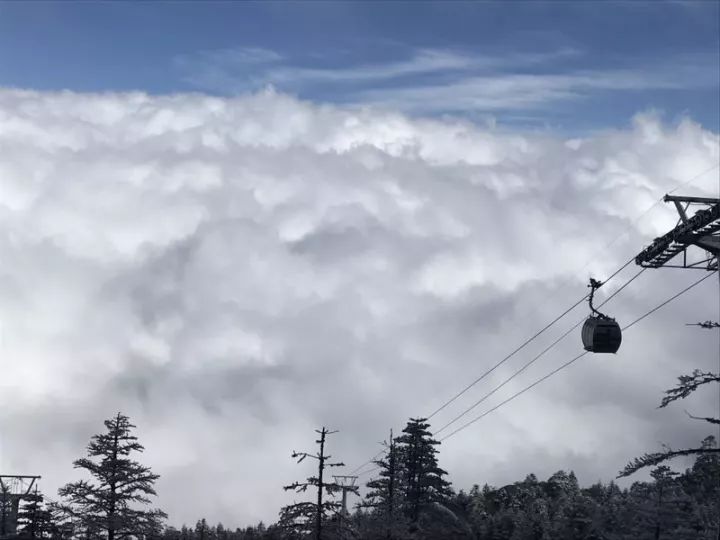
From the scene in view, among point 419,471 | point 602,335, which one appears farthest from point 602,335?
point 419,471

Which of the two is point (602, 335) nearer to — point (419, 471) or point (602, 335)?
point (602, 335)

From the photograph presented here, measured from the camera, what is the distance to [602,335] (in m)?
58.2

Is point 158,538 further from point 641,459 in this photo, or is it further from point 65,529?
point 641,459

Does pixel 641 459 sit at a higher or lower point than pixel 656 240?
lower

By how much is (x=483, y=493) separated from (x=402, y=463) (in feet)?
152

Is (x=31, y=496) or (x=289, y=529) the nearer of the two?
(x=289, y=529)

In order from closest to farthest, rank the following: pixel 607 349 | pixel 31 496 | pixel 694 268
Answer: pixel 694 268 < pixel 607 349 < pixel 31 496

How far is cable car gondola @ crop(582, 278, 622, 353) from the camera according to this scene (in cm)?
5806

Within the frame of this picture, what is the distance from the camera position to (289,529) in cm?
6538

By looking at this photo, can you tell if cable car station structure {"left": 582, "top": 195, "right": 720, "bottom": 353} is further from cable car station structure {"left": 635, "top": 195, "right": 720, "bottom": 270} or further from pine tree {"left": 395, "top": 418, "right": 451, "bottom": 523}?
pine tree {"left": 395, "top": 418, "right": 451, "bottom": 523}

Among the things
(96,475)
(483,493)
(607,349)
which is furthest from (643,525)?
(483,493)

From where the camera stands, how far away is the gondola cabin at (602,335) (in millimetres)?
58062

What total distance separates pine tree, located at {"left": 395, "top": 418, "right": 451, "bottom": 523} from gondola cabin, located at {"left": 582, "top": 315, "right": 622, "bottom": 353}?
4903 centimetres

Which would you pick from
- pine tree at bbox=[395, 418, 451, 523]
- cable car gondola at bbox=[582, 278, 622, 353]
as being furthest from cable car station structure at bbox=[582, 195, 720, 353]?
pine tree at bbox=[395, 418, 451, 523]
